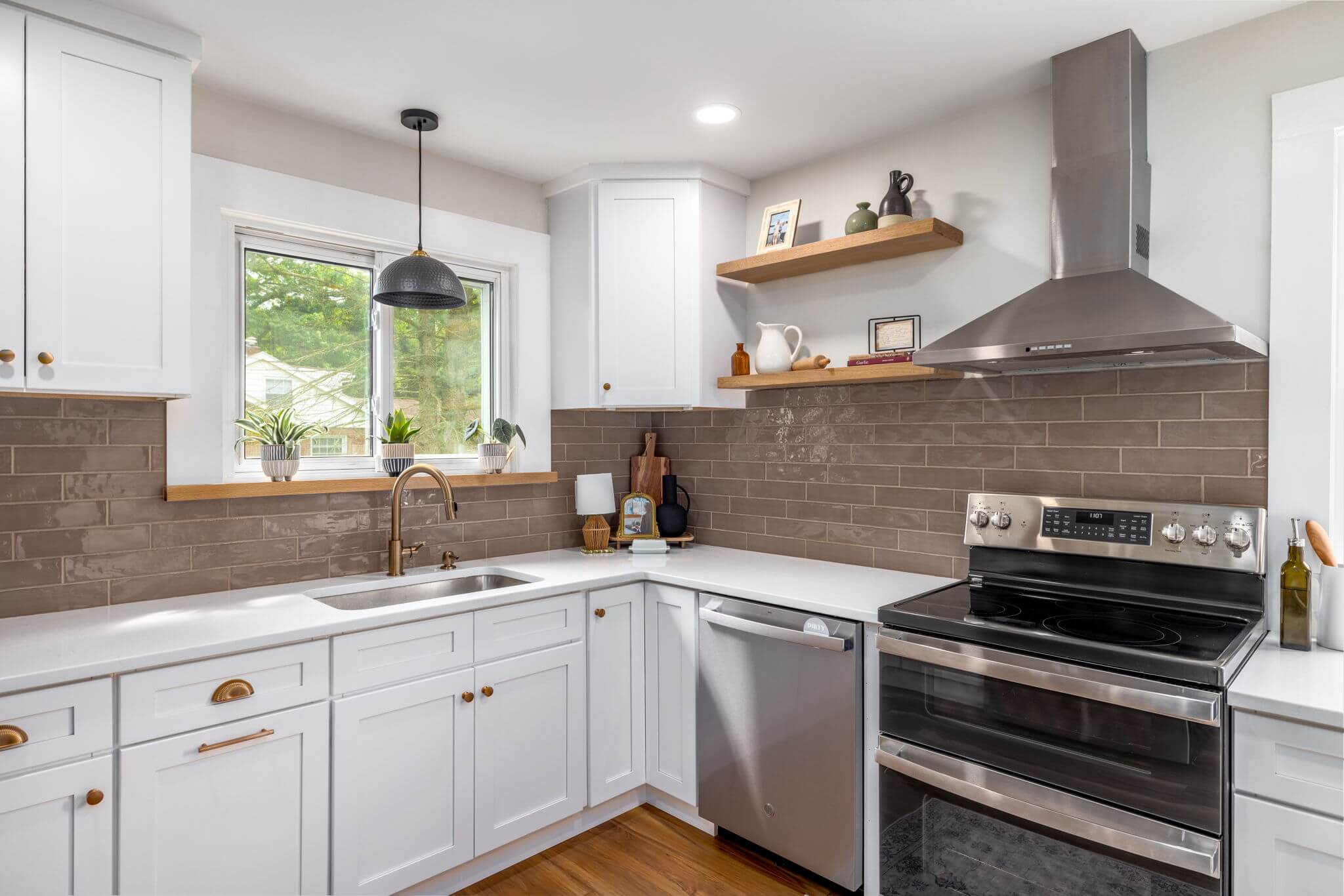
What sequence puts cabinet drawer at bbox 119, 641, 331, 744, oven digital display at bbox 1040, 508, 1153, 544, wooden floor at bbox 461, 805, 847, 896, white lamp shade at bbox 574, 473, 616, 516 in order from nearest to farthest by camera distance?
cabinet drawer at bbox 119, 641, 331, 744
oven digital display at bbox 1040, 508, 1153, 544
wooden floor at bbox 461, 805, 847, 896
white lamp shade at bbox 574, 473, 616, 516

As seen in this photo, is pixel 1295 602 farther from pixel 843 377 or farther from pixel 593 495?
pixel 593 495

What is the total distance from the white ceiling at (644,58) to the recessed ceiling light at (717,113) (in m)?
0.04

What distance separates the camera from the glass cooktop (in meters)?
1.60

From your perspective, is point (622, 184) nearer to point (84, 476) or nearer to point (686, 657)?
point (686, 657)

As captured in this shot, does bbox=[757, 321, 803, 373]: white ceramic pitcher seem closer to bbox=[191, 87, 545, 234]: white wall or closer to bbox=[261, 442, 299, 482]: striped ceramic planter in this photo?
bbox=[191, 87, 545, 234]: white wall

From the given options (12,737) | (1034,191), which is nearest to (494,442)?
(12,737)

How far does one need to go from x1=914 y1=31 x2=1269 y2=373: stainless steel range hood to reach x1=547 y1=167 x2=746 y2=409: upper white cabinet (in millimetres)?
1118

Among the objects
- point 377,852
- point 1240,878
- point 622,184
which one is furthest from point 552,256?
point 1240,878

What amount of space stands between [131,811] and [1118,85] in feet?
10.1

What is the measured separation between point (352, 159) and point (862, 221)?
185cm

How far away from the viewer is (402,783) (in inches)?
83.4

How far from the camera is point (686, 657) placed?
262 cm

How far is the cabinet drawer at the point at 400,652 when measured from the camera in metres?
2.02

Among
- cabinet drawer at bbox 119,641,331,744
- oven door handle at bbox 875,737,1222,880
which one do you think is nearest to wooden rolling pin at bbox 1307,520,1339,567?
oven door handle at bbox 875,737,1222,880
